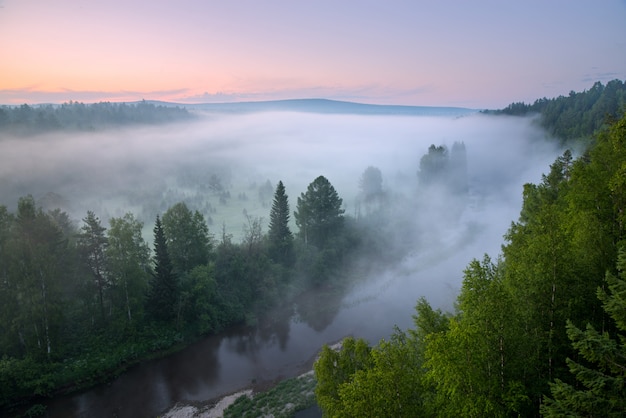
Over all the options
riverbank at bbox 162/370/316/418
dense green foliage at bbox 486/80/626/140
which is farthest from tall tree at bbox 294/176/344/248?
dense green foliage at bbox 486/80/626/140

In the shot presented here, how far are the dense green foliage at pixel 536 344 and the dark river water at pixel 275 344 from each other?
2637 centimetres

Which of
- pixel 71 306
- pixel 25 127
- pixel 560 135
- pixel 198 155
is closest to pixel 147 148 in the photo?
pixel 198 155

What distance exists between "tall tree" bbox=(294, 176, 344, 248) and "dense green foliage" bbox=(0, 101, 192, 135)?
86.1 metres

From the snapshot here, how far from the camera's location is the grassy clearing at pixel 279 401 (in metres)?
28.9

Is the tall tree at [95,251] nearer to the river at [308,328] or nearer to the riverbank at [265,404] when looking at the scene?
the river at [308,328]

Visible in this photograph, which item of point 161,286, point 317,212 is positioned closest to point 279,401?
point 161,286

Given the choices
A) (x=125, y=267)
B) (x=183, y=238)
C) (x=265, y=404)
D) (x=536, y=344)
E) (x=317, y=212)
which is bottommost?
(x=265, y=404)

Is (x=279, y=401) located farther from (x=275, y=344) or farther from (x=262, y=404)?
(x=275, y=344)

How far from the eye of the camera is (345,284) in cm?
5741

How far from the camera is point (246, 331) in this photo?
45406mm

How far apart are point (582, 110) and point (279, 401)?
117654 millimetres

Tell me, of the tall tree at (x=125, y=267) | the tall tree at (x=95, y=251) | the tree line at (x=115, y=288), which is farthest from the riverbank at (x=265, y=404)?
the tall tree at (x=95, y=251)

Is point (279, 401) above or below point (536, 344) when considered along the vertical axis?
below

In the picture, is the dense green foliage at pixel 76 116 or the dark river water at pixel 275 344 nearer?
the dark river water at pixel 275 344
